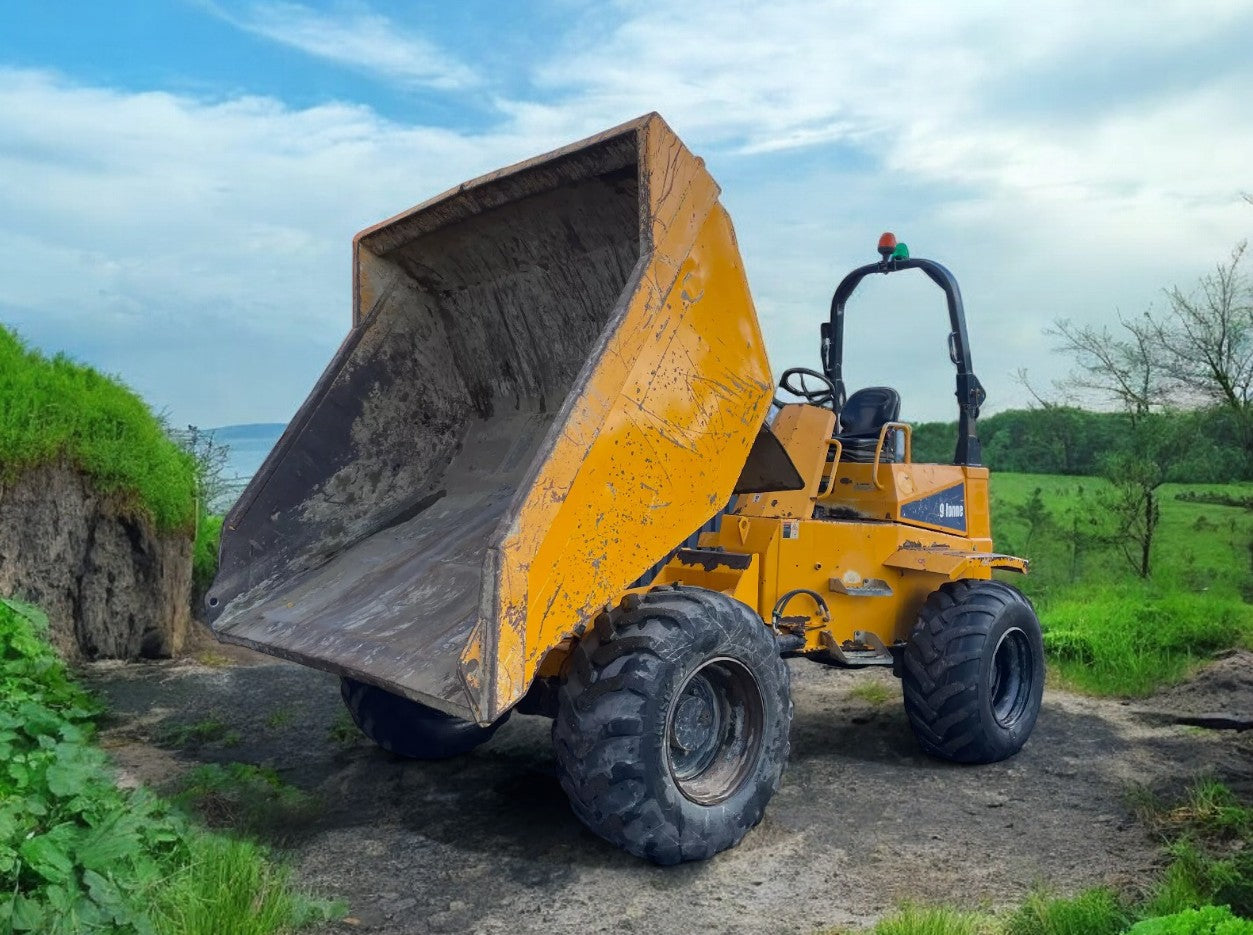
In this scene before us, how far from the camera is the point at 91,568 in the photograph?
7504mm

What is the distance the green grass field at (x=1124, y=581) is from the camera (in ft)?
27.0

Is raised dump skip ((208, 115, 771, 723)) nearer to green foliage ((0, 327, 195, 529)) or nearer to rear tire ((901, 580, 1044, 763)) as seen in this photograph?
rear tire ((901, 580, 1044, 763))

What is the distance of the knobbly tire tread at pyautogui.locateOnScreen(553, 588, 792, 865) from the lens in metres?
3.58

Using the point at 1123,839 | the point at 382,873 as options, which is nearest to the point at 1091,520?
the point at 1123,839

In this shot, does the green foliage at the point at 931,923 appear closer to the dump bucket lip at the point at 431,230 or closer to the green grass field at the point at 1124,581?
the dump bucket lip at the point at 431,230

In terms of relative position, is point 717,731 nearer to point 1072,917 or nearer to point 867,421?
point 1072,917

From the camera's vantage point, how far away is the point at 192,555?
27.7 feet

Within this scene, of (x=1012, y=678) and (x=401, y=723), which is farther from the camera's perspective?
(x=1012, y=678)

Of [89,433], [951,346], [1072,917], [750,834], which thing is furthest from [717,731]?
[89,433]

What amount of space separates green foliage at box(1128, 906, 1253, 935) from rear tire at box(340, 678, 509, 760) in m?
3.19

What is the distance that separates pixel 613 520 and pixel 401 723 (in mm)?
2027

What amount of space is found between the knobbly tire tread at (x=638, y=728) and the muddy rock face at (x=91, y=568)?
196 inches

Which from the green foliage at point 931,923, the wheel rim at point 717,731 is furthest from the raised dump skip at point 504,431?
the green foliage at point 931,923

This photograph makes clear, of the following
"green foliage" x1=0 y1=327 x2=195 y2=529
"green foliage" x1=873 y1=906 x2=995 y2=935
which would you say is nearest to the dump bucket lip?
"green foliage" x1=873 y1=906 x2=995 y2=935
